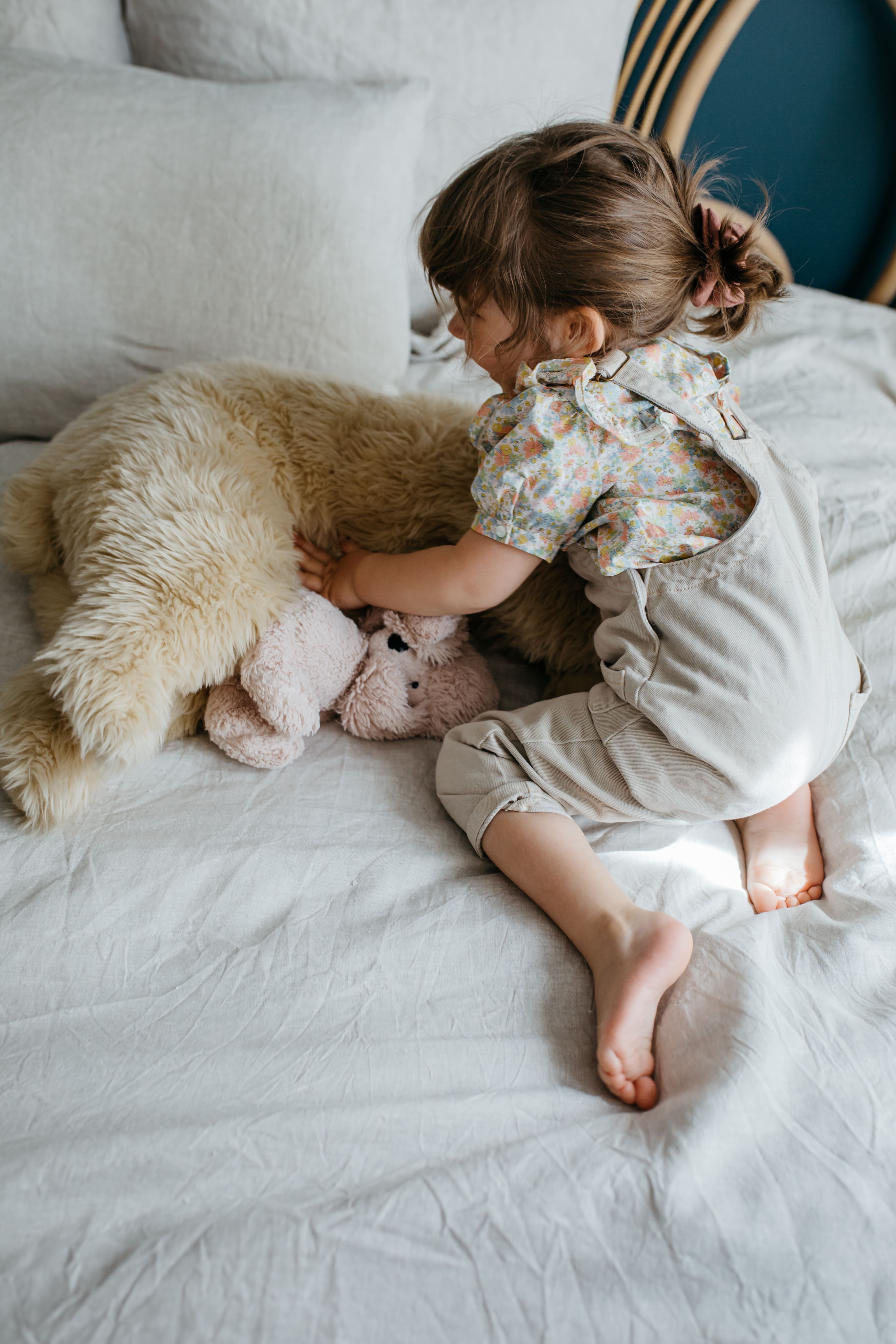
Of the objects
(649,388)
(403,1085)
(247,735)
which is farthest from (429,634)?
(403,1085)

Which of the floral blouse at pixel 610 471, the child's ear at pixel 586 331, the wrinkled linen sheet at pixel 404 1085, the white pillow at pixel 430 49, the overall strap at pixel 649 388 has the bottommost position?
the wrinkled linen sheet at pixel 404 1085

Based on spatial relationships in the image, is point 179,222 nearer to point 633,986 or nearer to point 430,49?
point 430,49

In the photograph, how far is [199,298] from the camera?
3.52ft

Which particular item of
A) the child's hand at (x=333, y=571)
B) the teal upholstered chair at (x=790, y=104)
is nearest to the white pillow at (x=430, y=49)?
the teal upholstered chair at (x=790, y=104)

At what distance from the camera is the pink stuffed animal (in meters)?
0.80

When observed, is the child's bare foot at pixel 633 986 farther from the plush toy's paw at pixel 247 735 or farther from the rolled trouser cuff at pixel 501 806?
the plush toy's paw at pixel 247 735

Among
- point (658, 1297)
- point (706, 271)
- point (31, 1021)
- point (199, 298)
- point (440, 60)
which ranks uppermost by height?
point (440, 60)

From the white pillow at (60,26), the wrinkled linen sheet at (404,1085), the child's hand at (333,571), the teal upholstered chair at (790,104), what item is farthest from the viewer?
the teal upholstered chair at (790,104)

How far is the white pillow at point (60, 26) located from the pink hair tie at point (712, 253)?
2.97 feet

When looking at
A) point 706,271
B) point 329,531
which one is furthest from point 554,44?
point 329,531

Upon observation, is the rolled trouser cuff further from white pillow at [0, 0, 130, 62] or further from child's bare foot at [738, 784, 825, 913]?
white pillow at [0, 0, 130, 62]

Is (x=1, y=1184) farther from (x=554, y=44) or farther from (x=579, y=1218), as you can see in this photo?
(x=554, y=44)

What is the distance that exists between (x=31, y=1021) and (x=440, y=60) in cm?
133

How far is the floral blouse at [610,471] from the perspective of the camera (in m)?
0.75
